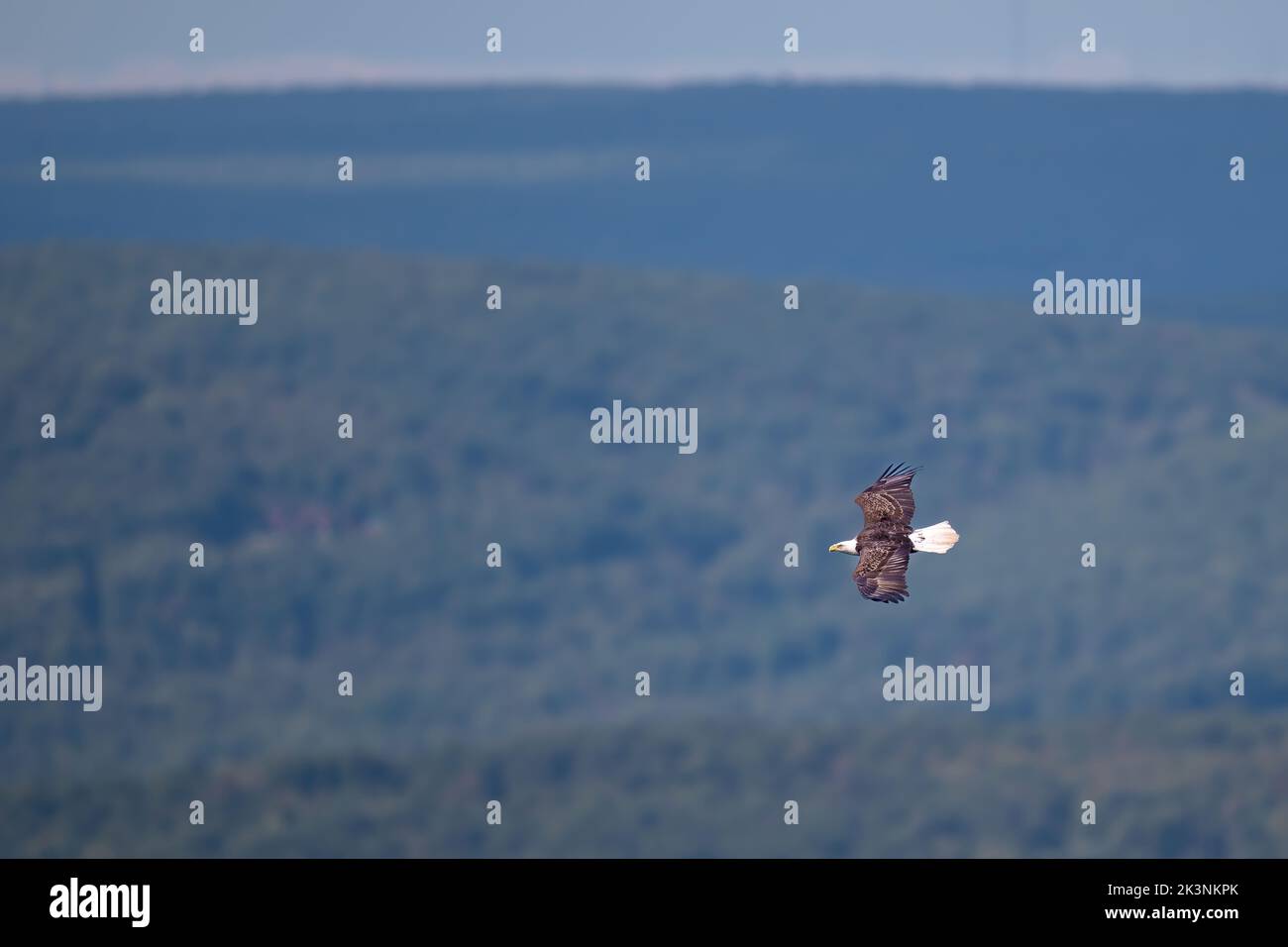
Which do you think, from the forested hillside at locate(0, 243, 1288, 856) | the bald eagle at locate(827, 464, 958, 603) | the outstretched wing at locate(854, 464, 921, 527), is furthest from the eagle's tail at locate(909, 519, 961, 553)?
the forested hillside at locate(0, 243, 1288, 856)

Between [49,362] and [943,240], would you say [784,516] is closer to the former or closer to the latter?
[943,240]

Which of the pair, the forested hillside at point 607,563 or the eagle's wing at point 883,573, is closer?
the eagle's wing at point 883,573

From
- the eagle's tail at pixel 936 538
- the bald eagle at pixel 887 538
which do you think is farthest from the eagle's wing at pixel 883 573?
the eagle's tail at pixel 936 538

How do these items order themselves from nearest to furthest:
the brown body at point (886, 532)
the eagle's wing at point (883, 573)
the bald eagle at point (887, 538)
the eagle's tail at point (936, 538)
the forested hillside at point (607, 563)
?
1. the eagle's tail at point (936, 538)
2. the eagle's wing at point (883, 573)
3. the bald eagle at point (887, 538)
4. the brown body at point (886, 532)
5. the forested hillside at point (607, 563)
